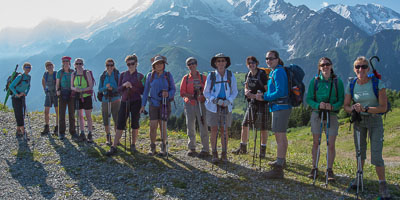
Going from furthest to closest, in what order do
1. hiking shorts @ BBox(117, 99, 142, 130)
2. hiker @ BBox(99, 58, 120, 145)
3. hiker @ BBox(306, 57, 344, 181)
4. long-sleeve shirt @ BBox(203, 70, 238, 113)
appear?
hiker @ BBox(99, 58, 120, 145), hiking shorts @ BBox(117, 99, 142, 130), long-sleeve shirt @ BBox(203, 70, 238, 113), hiker @ BBox(306, 57, 344, 181)

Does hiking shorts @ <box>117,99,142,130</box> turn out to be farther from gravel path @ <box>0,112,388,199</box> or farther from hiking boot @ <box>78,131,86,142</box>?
hiking boot @ <box>78,131,86,142</box>

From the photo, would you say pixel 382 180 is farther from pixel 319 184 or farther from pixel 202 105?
pixel 202 105

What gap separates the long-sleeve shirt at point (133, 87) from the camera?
10.2 meters

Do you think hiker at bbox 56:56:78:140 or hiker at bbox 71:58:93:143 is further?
hiker at bbox 56:56:78:140

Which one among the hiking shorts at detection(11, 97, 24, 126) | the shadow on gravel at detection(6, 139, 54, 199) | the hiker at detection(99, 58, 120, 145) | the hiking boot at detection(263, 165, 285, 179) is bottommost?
the shadow on gravel at detection(6, 139, 54, 199)

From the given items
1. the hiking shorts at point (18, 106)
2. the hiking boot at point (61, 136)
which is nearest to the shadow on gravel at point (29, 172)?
the hiking boot at point (61, 136)

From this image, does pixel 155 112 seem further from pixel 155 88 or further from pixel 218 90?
pixel 218 90

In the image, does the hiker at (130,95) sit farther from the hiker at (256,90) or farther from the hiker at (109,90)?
the hiker at (256,90)

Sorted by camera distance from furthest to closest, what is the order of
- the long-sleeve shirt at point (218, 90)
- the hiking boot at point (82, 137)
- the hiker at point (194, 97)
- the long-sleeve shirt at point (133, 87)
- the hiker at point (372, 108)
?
the hiking boot at point (82, 137) < the long-sleeve shirt at point (133, 87) < the hiker at point (194, 97) < the long-sleeve shirt at point (218, 90) < the hiker at point (372, 108)

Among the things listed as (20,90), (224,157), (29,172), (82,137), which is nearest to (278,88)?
(224,157)

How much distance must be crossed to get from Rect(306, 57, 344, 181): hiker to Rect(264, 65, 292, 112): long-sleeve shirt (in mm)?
808

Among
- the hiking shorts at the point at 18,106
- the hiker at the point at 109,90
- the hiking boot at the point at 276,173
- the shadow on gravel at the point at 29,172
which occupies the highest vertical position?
the hiker at the point at 109,90

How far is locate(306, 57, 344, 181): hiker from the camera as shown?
749 cm

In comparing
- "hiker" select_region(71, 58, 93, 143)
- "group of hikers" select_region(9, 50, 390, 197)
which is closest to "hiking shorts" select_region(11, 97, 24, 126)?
"group of hikers" select_region(9, 50, 390, 197)
